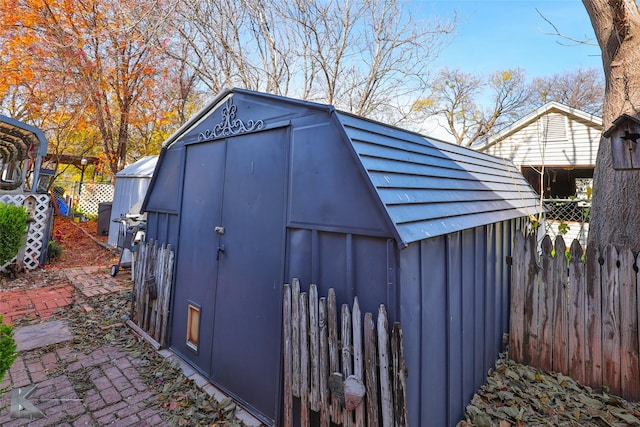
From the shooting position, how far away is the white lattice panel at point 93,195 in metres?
14.8

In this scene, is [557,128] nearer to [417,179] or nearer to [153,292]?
[417,179]

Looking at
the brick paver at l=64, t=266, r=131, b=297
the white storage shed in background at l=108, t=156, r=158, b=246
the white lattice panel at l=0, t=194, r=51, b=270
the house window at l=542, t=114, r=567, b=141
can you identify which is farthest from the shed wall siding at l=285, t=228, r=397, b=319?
the house window at l=542, t=114, r=567, b=141

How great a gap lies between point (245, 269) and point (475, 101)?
936 inches

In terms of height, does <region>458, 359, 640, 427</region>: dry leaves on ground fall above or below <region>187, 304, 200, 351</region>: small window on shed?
below

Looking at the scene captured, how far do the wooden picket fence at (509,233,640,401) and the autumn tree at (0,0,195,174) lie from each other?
11.8 metres

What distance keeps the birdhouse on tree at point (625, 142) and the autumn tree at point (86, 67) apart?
1157cm

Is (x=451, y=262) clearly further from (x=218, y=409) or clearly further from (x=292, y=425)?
(x=218, y=409)

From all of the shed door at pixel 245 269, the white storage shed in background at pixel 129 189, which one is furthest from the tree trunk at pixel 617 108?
the white storage shed in background at pixel 129 189

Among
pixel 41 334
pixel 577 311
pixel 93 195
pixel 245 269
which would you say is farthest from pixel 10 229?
pixel 93 195

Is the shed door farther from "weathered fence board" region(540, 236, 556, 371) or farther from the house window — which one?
the house window

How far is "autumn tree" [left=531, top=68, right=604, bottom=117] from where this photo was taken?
2144 centimetres

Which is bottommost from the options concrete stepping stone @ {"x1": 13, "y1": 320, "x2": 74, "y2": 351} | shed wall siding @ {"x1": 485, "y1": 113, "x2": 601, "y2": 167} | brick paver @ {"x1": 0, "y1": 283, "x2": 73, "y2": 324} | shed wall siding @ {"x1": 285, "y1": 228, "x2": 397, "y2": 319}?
concrete stepping stone @ {"x1": 13, "y1": 320, "x2": 74, "y2": 351}

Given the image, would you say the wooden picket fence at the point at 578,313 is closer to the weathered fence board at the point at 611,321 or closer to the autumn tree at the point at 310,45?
the weathered fence board at the point at 611,321

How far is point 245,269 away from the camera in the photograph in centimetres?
297
